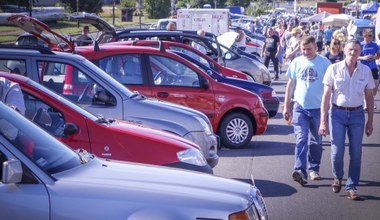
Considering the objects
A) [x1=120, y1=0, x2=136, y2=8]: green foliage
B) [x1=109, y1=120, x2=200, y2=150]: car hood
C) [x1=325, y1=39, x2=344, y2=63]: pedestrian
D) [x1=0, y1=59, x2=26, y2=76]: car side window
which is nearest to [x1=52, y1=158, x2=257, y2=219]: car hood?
[x1=109, y1=120, x2=200, y2=150]: car hood

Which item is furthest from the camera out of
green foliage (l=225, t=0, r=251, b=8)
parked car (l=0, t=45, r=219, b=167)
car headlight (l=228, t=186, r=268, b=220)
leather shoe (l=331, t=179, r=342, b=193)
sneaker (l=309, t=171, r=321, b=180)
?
green foliage (l=225, t=0, r=251, b=8)

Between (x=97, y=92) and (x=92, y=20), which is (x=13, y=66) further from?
(x=92, y=20)

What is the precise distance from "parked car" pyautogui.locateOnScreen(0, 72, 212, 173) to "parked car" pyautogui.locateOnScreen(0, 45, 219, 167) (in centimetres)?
127

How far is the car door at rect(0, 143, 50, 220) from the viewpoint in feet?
14.1

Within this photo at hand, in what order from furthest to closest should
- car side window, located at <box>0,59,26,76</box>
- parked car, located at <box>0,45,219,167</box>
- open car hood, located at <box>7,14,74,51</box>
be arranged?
open car hood, located at <box>7,14,74,51</box> → car side window, located at <box>0,59,26,76</box> → parked car, located at <box>0,45,219,167</box>

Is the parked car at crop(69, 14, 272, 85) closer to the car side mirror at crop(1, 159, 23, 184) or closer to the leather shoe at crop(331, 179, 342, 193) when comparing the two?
the leather shoe at crop(331, 179, 342, 193)

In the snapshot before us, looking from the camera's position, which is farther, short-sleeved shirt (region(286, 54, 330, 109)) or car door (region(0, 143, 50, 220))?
short-sleeved shirt (region(286, 54, 330, 109))

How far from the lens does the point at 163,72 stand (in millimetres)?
11617

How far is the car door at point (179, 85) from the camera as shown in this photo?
1146 cm

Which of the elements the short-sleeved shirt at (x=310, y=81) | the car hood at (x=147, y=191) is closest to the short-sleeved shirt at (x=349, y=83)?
the short-sleeved shirt at (x=310, y=81)

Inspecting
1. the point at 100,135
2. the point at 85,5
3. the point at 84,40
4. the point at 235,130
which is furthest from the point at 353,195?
the point at 85,5

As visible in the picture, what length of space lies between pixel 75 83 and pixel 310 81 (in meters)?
2.98

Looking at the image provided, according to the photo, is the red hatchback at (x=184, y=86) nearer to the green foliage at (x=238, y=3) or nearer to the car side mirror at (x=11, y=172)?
the car side mirror at (x=11, y=172)

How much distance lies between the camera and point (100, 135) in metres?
6.94
